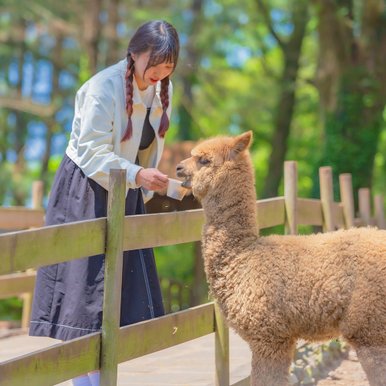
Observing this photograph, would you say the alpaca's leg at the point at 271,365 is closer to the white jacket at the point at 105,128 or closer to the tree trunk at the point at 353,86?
the white jacket at the point at 105,128

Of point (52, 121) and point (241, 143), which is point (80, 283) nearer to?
point (241, 143)

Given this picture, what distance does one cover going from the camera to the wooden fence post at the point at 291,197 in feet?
24.7

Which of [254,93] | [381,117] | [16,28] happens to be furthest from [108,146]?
[16,28]

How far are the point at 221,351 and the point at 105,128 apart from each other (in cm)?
164

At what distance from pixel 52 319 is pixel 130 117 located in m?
1.08

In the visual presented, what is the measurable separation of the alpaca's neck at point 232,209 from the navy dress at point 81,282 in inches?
16.7

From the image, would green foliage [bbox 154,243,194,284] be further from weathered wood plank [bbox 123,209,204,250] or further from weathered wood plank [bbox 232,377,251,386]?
weathered wood plank [bbox 123,209,204,250]

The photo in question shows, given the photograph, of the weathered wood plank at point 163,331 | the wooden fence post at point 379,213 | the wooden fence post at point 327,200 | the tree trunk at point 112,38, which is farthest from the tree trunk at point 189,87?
the weathered wood plank at point 163,331

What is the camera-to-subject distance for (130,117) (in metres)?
4.95

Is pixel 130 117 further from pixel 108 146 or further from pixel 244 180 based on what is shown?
pixel 244 180

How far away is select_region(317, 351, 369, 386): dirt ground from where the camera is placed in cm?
707

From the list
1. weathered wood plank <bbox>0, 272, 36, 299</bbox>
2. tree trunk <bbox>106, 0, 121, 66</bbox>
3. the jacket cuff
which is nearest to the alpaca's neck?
the jacket cuff

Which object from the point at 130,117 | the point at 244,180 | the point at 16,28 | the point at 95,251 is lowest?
the point at 95,251

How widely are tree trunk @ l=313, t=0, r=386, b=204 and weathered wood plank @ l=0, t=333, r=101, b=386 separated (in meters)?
12.9
